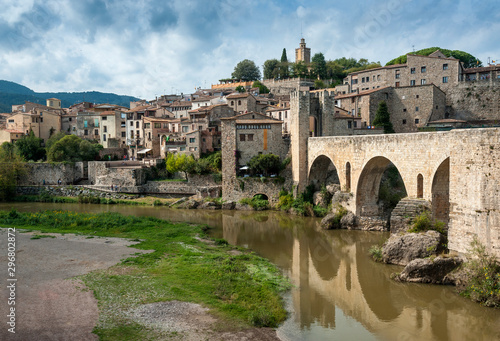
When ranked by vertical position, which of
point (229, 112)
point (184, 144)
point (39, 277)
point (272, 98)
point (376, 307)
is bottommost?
point (376, 307)

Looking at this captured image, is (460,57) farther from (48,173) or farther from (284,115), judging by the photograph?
(48,173)

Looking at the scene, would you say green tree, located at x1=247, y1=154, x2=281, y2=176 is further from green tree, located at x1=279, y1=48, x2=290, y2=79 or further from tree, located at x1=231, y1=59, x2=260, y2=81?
tree, located at x1=231, y1=59, x2=260, y2=81

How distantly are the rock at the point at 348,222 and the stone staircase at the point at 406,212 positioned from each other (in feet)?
22.0

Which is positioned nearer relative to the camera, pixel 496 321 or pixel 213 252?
pixel 496 321

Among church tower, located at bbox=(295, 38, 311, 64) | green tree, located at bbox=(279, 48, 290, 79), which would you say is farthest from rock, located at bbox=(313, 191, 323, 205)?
church tower, located at bbox=(295, 38, 311, 64)

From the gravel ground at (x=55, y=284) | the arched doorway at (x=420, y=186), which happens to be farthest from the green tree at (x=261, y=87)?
the gravel ground at (x=55, y=284)

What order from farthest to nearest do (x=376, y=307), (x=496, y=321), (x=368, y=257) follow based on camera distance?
(x=368, y=257) → (x=376, y=307) → (x=496, y=321)

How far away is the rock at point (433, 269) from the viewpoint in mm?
17031

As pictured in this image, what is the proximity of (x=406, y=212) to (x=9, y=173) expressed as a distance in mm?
38263

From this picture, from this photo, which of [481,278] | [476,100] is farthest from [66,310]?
[476,100]

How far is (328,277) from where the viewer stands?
1944 centimetres

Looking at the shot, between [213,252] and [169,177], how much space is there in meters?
24.8

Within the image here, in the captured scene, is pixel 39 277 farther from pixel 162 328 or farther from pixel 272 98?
pixel 272 98

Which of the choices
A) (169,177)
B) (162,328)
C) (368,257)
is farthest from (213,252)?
(169,177)
